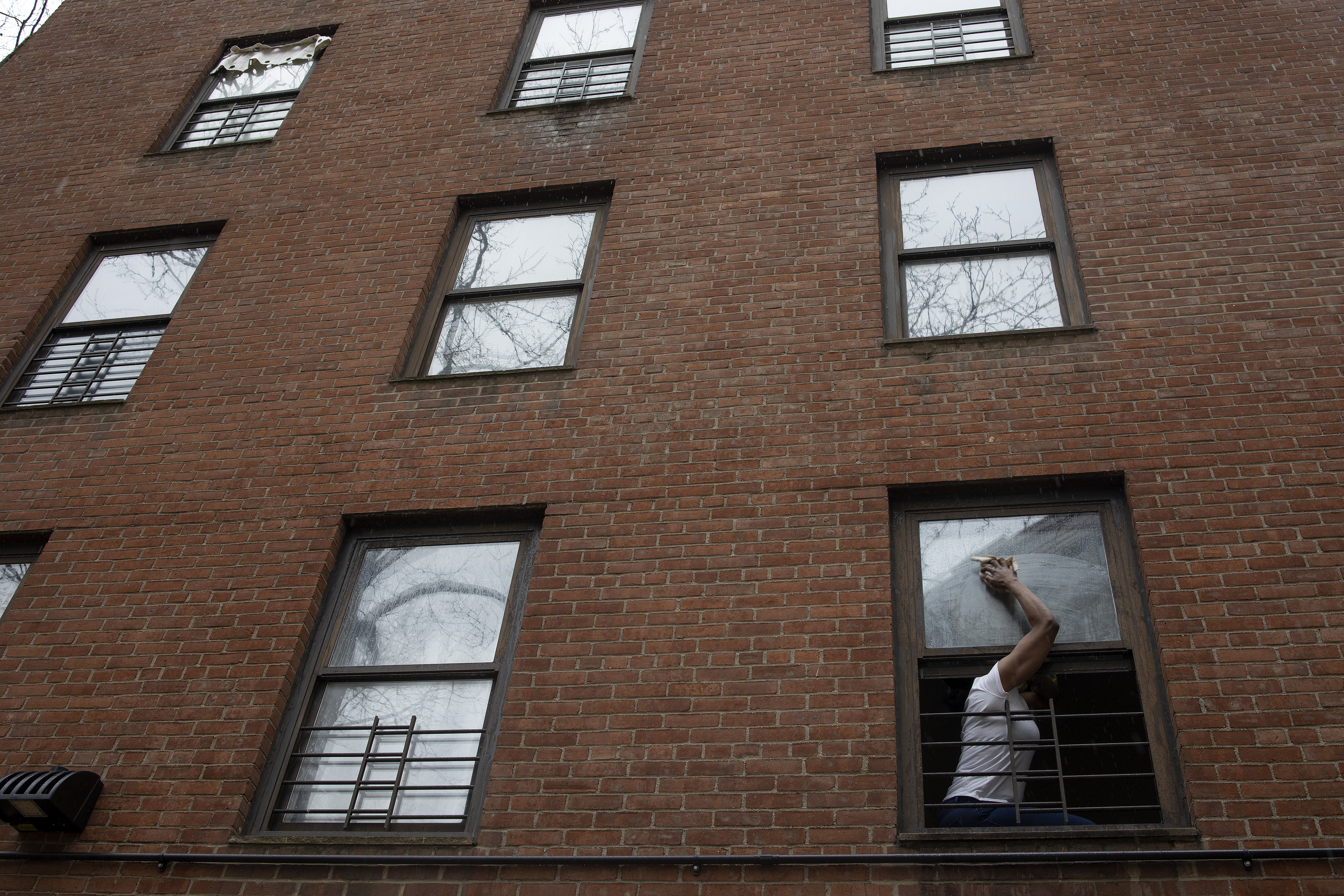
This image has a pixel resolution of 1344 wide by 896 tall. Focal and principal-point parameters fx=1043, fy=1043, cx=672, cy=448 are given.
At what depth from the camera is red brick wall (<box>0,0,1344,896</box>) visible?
5.02m

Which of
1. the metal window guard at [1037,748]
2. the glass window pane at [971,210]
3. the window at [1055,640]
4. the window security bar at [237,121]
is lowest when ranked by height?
the metal window guard at [1037,748]

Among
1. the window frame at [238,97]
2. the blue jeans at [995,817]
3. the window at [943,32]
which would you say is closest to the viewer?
the blue jeans at [995,817]

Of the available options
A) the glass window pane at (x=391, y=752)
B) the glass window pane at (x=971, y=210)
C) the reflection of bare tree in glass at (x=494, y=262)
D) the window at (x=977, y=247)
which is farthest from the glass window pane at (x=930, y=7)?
the glass window pane at (x=391, y=752)

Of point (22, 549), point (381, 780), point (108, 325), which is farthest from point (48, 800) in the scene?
point (108, 325)

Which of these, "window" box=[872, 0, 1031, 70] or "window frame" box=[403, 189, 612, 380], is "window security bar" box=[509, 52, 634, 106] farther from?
"window" box=[872, 0, 1031, 70]

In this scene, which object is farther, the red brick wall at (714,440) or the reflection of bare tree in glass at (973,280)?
the reflection of bare tree in glass at (973,280)

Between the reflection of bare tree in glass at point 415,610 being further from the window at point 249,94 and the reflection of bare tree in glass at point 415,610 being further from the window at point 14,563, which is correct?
the window at point 249,94

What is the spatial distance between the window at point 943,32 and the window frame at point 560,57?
7.15 feet

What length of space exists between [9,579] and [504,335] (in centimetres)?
367

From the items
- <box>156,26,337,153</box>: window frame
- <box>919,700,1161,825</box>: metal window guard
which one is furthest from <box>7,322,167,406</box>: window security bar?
<box>919,700,1161,825</box>: metal window guard

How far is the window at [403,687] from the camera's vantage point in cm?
548

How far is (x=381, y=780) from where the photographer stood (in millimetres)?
5574

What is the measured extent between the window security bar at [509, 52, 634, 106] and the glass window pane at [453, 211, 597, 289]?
5.72ft

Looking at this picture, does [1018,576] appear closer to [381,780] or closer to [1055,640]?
[1055,640]
